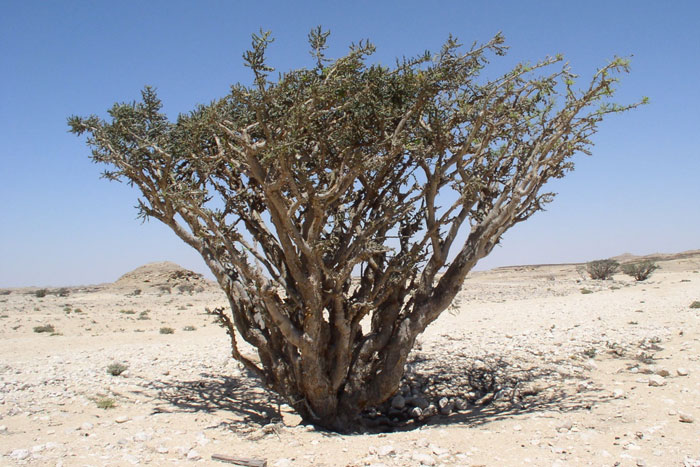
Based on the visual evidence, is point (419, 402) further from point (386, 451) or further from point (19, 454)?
point (19, 454)

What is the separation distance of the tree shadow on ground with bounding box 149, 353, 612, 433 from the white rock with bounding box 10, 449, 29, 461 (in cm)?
253

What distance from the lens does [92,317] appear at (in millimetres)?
25625

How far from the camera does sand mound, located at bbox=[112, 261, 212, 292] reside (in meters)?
56.9

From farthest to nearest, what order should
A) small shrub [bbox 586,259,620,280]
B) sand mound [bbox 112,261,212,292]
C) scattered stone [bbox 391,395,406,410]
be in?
sand mound [bbox 112,261,212,292], small shrub [bbox 586,259,620,280], scattered stone [bbox 391,395,406,410]

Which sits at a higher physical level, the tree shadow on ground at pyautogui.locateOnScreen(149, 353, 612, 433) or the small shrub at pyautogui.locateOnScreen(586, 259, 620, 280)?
the small shrub at pyautogui.locateOnScreen(586, 259, 620, 280)

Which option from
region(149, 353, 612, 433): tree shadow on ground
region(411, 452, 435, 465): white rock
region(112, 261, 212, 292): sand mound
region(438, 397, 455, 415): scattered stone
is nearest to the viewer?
region(411, 452, 435, 465): white rock

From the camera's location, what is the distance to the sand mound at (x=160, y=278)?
56938 mm

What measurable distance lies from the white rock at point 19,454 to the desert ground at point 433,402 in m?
0.03

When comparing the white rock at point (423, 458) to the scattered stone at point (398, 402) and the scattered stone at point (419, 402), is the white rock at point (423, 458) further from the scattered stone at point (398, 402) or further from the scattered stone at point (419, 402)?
Answer: the scattered stone at point (398, 402)

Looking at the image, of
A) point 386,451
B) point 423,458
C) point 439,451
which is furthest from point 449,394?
Answer: point 423,458

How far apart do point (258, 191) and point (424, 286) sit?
3.08 metres

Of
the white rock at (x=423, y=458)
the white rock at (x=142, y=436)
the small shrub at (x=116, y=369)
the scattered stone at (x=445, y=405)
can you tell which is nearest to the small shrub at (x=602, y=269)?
the scattered stone at (x=445, y=405)

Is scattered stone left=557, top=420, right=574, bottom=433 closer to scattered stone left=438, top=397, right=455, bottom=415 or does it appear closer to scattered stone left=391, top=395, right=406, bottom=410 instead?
scattered stone left=438, top=397, right=455, bottom=415

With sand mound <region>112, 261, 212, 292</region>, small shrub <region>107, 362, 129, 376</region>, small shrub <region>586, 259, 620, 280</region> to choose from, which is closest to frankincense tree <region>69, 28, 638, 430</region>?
small shrub <region>107, 362, 129, 376</region>
